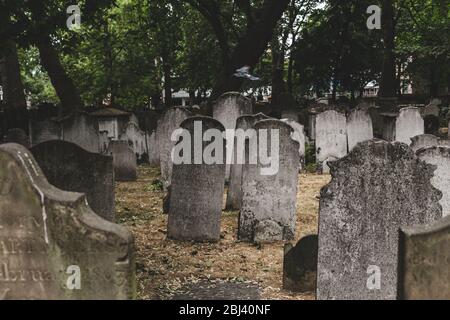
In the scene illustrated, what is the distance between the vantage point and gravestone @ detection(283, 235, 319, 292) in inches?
227

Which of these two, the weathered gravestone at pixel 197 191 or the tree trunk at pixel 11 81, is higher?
the tree trunk at pixel 11 81

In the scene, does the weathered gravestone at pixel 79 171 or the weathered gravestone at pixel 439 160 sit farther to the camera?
the weathered gravestone at pixel 439 160

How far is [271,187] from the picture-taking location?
7746 mm

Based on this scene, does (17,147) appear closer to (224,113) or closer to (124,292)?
(124,292)

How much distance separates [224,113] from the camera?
11641 mm

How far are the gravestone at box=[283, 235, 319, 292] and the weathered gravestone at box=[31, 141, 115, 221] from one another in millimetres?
2209

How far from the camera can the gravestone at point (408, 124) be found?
13.0 meters

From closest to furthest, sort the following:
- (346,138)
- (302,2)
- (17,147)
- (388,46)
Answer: (17,147), (346,138), (388,46), (302,2)

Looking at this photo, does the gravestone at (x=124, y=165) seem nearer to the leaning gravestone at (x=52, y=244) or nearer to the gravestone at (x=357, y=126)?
the gravestone at (x=357, y=126)

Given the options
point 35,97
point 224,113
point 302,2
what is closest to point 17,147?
point 224,113

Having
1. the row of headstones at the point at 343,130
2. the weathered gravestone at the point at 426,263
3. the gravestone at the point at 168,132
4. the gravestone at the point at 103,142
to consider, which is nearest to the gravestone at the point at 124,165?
the gravestone at the point at 103,142

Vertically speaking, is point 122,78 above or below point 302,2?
below

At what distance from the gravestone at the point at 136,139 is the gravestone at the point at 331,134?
16.7 feet
